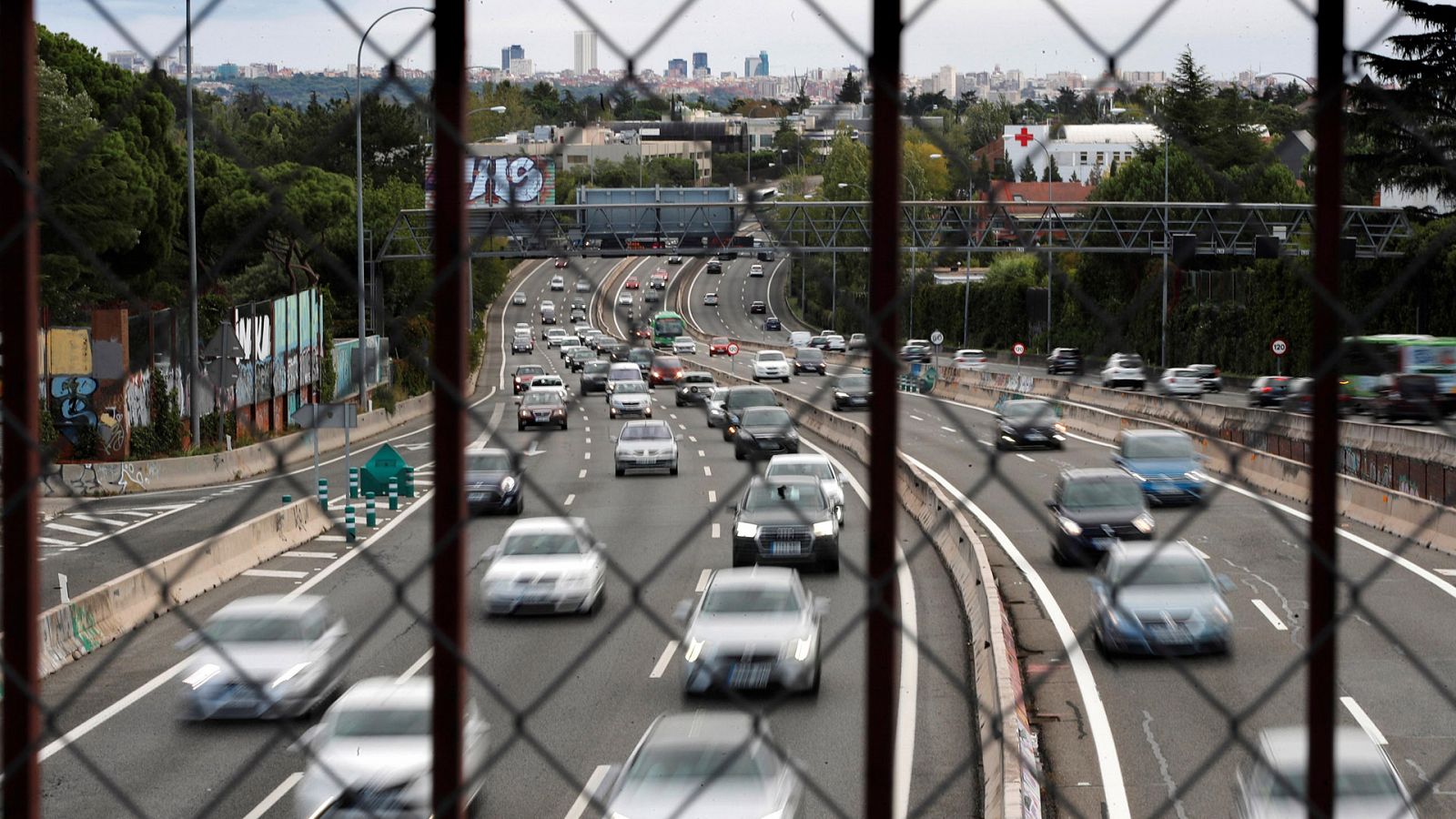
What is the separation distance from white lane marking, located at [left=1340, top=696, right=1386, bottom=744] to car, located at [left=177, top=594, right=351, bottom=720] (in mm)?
9777

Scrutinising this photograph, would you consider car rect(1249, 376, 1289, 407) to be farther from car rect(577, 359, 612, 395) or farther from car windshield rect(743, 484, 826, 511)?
car rect(577, 359, 612, 395)

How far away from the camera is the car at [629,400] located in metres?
53.2

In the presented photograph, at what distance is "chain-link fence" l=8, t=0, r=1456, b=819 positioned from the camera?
7.64 ft

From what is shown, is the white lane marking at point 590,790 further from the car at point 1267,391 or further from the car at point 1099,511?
the car at point 1267,391

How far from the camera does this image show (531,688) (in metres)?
16.2

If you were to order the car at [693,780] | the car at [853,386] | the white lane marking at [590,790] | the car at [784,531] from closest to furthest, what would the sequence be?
the car at [853,386] < the car at [693,780] < the white lane marking at [590,790] < the car at [784,531]

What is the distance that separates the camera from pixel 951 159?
8.49ft

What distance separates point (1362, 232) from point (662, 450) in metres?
31.7

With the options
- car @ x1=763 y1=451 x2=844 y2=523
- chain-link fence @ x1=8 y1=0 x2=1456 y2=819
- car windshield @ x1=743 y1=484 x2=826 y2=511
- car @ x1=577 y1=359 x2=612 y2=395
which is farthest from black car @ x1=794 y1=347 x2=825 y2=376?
car windshield @ x1=743 y1=484 x2=826 y2=511

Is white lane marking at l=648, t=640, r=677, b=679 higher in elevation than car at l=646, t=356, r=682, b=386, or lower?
lower

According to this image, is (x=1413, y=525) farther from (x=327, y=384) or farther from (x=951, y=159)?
(x=327, y=384)

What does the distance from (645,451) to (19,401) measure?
35428 mm

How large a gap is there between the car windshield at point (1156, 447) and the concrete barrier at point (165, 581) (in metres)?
15.8

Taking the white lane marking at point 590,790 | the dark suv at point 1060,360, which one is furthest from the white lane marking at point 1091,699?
the dark suv at point 1060,360
